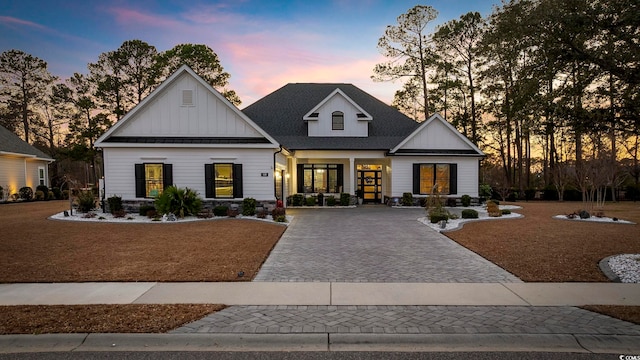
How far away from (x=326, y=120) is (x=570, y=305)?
20.1 metres

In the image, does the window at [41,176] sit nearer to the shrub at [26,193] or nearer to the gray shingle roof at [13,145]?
the gray shingle roof at [13,145]

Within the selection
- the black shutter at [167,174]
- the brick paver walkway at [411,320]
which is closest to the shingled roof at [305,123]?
the black shutter at [167,174]

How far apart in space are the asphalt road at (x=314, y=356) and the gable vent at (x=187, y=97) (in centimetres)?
1511

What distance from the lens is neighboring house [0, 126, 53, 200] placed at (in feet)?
86.4

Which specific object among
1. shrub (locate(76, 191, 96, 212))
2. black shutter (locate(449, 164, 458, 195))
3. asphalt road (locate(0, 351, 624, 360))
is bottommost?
asphalt road (locate(0, 351, 624, 360))

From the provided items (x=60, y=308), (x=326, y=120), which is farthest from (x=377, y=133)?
(x=60, y=308)

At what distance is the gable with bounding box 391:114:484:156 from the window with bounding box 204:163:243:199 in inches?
407

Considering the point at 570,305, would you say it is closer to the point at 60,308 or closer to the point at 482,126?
the point at 60,308

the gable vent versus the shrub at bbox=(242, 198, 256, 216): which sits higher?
the gable vent

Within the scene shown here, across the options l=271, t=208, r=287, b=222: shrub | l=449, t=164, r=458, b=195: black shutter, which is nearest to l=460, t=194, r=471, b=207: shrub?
l=449, t=164, r=458, b=195: black shutter

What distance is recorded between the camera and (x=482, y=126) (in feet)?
110

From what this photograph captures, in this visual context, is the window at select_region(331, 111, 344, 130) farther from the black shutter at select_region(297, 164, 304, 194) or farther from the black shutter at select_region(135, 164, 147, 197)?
the black shutter at select_region(135, 164, 147, 197)

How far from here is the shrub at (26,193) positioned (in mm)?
27719

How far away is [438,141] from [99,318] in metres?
21.1
